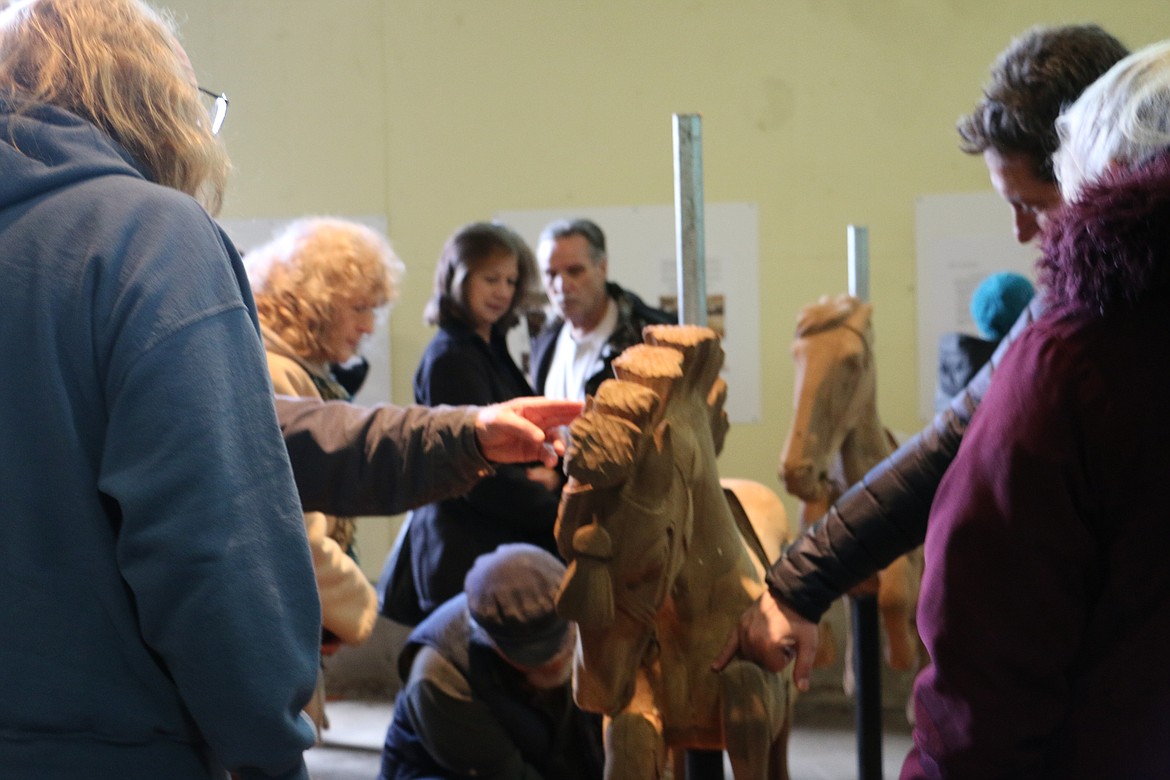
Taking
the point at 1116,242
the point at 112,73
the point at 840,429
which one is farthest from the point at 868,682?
the point at 112,73

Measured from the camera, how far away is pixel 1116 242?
1062 mm

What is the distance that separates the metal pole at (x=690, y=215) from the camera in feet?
6.47

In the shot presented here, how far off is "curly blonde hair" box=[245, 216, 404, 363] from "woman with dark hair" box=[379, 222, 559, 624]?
0.54 meters

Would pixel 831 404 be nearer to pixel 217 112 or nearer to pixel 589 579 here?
pixel 589 579

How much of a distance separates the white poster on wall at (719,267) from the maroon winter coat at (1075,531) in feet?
12.5

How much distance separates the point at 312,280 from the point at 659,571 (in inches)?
52.0

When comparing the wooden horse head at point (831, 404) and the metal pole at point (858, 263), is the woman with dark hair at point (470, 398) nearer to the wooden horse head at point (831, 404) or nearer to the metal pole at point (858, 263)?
the wooden horse head at point (831, 404)

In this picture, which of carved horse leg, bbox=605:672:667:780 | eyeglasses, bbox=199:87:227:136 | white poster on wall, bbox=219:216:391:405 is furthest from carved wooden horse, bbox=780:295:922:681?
white poster on wall, bbox=219:216:391:405

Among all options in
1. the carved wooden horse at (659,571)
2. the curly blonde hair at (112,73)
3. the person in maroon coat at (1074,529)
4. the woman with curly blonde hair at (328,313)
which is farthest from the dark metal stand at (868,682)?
the curly blonde hair at (112,73)

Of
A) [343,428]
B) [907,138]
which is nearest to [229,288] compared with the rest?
[343,428]

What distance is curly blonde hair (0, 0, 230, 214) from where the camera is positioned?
1.15 meters

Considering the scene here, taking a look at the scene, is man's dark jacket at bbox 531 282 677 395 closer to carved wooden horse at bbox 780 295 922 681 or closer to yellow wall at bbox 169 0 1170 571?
carved wooden horse at bbox 780 295 922 681

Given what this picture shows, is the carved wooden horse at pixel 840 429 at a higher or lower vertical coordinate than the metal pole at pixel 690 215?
lower

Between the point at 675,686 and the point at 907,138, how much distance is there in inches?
137
